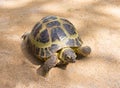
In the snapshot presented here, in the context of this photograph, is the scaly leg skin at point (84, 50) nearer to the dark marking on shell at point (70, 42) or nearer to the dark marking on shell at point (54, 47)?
the dark marking on shell at point (70, 42)

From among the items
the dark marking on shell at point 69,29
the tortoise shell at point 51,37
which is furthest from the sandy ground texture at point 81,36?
the dark marking on shell at point 69,29

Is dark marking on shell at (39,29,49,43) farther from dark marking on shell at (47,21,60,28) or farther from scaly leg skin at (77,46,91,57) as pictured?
scaly leg skin at (77,46,91,57)

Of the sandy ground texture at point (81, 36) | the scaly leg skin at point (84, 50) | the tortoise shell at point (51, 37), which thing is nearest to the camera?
the sandy ground texture at point (81, 36)

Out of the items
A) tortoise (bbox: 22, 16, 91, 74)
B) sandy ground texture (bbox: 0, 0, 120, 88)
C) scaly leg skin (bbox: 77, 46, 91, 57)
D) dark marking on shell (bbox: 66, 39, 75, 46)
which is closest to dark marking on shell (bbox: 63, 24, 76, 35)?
tortoise (bbox: 22, 16, 91, 74)

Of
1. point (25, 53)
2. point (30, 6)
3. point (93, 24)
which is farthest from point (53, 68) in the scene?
point (30, 6)

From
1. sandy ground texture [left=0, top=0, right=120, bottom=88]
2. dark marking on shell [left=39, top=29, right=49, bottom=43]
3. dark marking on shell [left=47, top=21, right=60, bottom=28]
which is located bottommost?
sandy ground texture [left=0, top=0, right=120, bottom=88]
